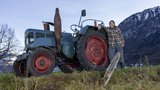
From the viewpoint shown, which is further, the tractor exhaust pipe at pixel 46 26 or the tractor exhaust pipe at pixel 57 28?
the tractor exhaust pipe at pixel 46 26

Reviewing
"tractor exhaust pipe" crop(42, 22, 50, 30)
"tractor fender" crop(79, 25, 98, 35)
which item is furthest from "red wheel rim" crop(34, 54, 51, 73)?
"tractor exhaust pipe" crop(42, 22, 50, 30)

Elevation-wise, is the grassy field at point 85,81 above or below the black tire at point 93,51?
below

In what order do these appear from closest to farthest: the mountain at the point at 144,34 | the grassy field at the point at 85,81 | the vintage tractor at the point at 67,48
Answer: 1. the grassy field at the point at 85,81
2. the vintage tractor at the point at 67,48
3. the mountain at the point at 144,34

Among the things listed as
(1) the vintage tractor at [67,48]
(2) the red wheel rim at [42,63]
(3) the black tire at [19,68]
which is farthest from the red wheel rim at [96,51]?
(3) the black tire at [19,68]

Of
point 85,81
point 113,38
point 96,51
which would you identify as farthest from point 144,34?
point 85,81

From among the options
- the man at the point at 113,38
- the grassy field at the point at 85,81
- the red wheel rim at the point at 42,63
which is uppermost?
the man at the point at 113,38

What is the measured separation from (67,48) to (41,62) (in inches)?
41.6

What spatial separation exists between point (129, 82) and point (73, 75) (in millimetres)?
1425

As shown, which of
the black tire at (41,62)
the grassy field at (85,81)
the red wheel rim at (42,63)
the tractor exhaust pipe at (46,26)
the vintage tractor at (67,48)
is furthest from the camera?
the tractor exhaust pipe at (46,26)

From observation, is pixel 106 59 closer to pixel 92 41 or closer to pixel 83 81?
pixel 92 41

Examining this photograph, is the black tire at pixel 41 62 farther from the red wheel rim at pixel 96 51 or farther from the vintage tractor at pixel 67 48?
the red wheel rim at pixel 96 51

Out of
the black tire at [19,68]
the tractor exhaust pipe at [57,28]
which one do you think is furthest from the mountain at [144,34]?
the black tire at [19,68]

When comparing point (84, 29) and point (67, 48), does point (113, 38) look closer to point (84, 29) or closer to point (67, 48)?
point (84, 29)

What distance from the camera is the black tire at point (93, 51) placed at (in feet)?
35.4
